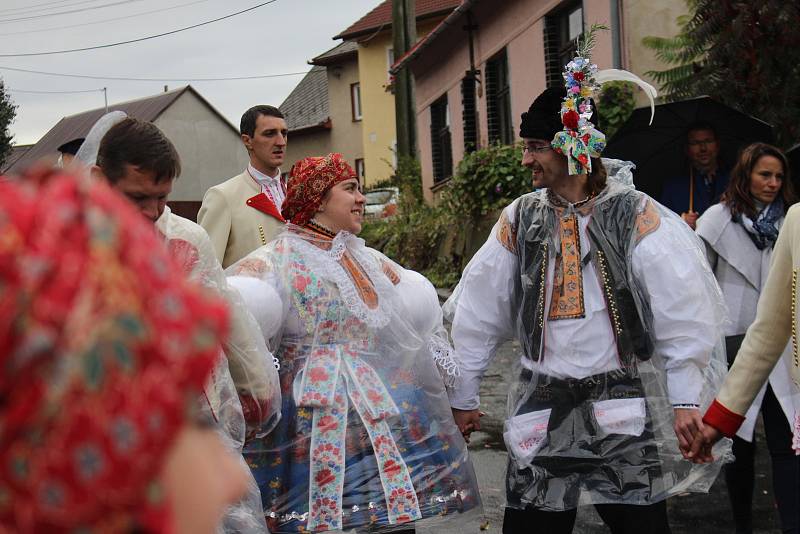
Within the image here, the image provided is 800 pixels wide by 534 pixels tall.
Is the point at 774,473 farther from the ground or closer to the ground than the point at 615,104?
closer to the ground

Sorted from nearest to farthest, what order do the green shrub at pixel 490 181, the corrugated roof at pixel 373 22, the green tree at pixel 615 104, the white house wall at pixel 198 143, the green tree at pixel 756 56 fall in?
1. the green tree at pixel 756 56
2. the green tree at pixel 615 104
3. the green shrub at pixel 490 181
4. the corrugated roof at pixel 373 22
5. the white house wall at pixel 198 143

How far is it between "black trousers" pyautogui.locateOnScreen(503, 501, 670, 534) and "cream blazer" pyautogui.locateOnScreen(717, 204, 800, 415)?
1.86ft

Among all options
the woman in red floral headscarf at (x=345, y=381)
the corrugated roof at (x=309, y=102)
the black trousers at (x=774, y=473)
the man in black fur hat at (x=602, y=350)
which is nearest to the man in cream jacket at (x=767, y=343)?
the man in black fur hat at (x=602, y=350)

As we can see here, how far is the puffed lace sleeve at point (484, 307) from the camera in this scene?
15.8 feet

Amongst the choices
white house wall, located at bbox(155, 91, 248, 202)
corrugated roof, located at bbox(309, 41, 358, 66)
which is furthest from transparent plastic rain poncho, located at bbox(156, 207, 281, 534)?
white house wall, located at bbox(155, 91, 248, 202)

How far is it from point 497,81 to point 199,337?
2103cm

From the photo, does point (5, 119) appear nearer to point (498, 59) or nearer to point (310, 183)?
point (498, 59)

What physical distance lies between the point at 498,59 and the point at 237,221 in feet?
52.0

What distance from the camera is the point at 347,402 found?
184 inches

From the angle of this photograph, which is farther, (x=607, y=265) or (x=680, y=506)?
(x=680, y=506)

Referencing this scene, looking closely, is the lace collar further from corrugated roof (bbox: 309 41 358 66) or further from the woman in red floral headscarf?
corrugated roof (bbox: 309 41 358 66)

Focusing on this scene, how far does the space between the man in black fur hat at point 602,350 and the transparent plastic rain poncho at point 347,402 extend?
0.32m

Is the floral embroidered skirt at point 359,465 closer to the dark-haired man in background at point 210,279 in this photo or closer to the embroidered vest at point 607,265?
the dark-haired man in background at point 210,279

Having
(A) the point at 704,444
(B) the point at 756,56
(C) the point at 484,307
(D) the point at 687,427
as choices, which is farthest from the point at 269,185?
(B) the point at 756,56
